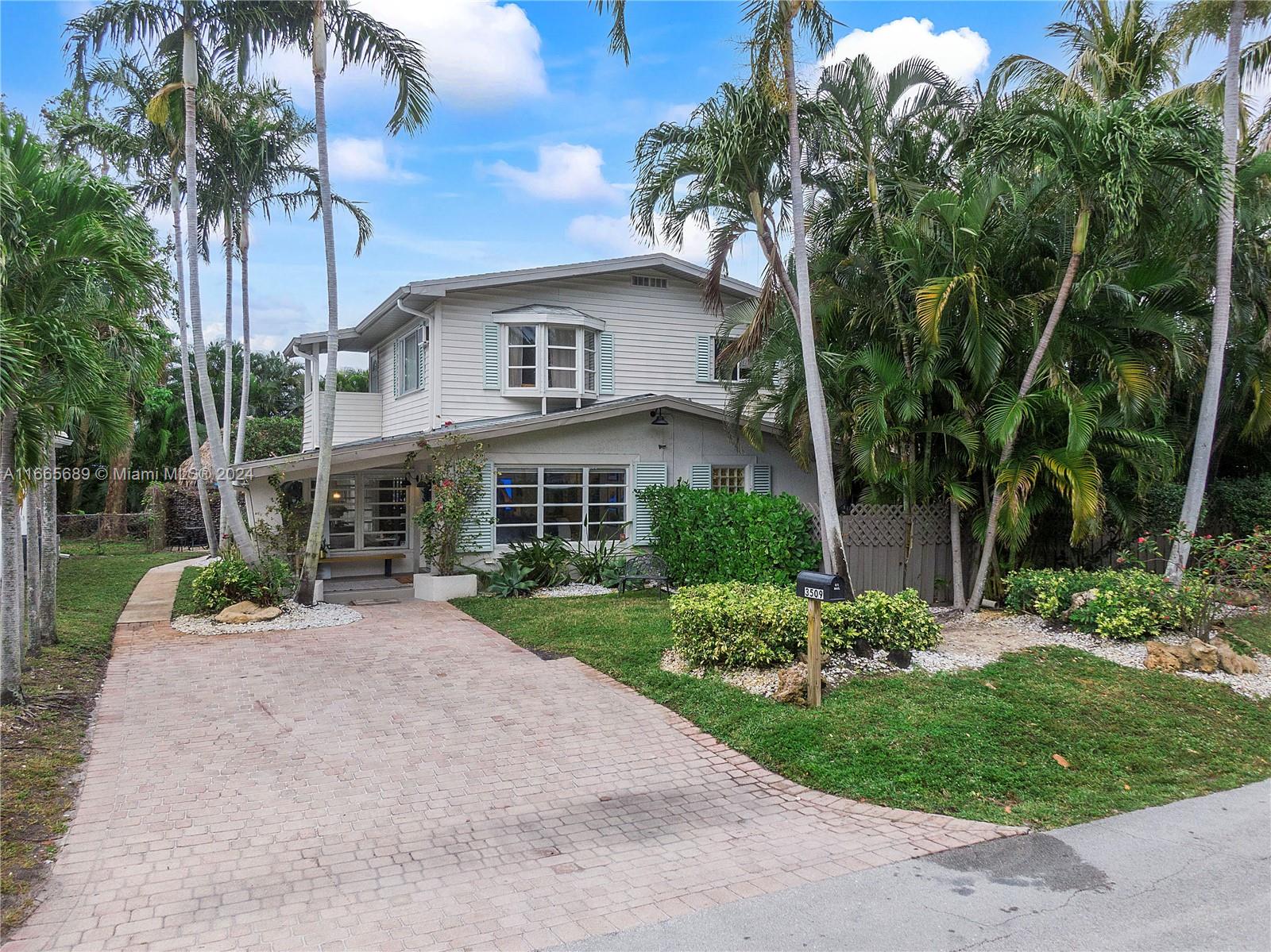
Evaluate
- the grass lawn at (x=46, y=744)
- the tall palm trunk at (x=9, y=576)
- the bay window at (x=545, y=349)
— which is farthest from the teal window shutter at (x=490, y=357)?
the tall palm trunk at (x=9, y=576)

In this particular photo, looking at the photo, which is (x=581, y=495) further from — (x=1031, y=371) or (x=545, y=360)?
(x=1031, y=371)

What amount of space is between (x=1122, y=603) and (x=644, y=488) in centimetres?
815

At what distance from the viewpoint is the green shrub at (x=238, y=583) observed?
11.4 m

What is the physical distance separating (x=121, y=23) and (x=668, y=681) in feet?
38.9

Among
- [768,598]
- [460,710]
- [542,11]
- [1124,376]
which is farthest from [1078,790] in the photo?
[542,11]

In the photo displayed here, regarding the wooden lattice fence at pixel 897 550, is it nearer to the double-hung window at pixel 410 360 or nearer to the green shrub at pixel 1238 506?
the green shrub at pixel 1238 506

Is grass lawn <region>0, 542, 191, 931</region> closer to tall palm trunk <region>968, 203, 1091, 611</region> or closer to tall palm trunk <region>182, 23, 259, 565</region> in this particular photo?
tall palm trunk <region>182, 23, 259, 565</region>

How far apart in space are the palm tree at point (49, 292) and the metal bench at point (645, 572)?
822 centimetres

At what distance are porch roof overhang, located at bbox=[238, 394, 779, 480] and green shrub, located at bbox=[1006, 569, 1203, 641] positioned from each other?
639cm

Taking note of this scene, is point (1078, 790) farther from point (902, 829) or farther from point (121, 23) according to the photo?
point (121, 23)

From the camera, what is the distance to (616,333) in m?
16.6

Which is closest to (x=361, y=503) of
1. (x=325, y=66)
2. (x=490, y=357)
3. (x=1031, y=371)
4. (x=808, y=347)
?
(x=490, y=357)

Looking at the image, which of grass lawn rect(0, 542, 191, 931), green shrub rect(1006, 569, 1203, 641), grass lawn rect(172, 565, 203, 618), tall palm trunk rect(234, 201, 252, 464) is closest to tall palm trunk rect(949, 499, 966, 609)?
green shrub rect(1006, 569, 1203, 641)

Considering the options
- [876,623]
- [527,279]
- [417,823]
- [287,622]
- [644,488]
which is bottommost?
[417,823]
